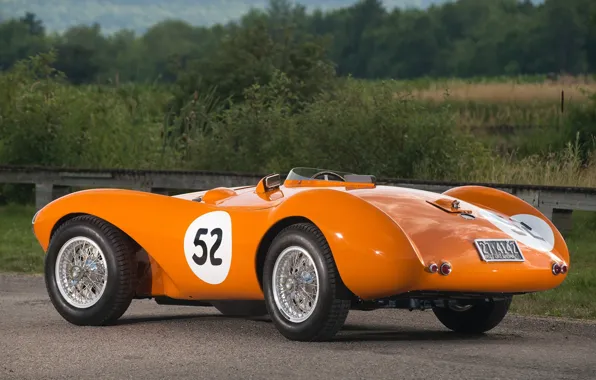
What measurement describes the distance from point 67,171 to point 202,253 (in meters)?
10.0

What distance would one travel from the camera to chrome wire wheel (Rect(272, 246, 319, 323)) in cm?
910

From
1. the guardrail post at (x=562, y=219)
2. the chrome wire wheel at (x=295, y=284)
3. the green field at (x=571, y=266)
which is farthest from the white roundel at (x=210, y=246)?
the guardrail post at (x=562, y=219)

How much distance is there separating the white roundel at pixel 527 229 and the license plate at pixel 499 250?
120 mm

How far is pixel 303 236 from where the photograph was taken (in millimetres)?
9086

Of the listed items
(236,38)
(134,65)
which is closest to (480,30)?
(134,65)

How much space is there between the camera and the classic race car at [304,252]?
8.88m

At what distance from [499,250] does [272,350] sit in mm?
1611

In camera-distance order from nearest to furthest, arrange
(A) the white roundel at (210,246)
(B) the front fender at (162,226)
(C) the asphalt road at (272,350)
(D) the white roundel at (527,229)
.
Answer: (C) the asphalt road at (272,350), (D) the white roundel at (527,229), (A) the white roundel at (210,246), (B) the front fender at (162,226)

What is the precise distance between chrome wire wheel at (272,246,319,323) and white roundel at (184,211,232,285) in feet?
1.80

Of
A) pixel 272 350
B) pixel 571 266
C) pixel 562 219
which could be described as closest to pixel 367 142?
pixel 562 219

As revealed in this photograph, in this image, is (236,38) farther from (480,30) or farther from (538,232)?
(480,30)

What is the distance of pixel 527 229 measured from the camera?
9.82 metres

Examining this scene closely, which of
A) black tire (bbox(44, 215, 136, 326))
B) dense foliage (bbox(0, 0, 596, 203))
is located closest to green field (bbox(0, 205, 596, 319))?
dense foliage (bbox(0, 0, 596, 203))

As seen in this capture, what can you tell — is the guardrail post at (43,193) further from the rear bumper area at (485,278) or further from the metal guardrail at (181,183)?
the rear bumper area at (485,278)
